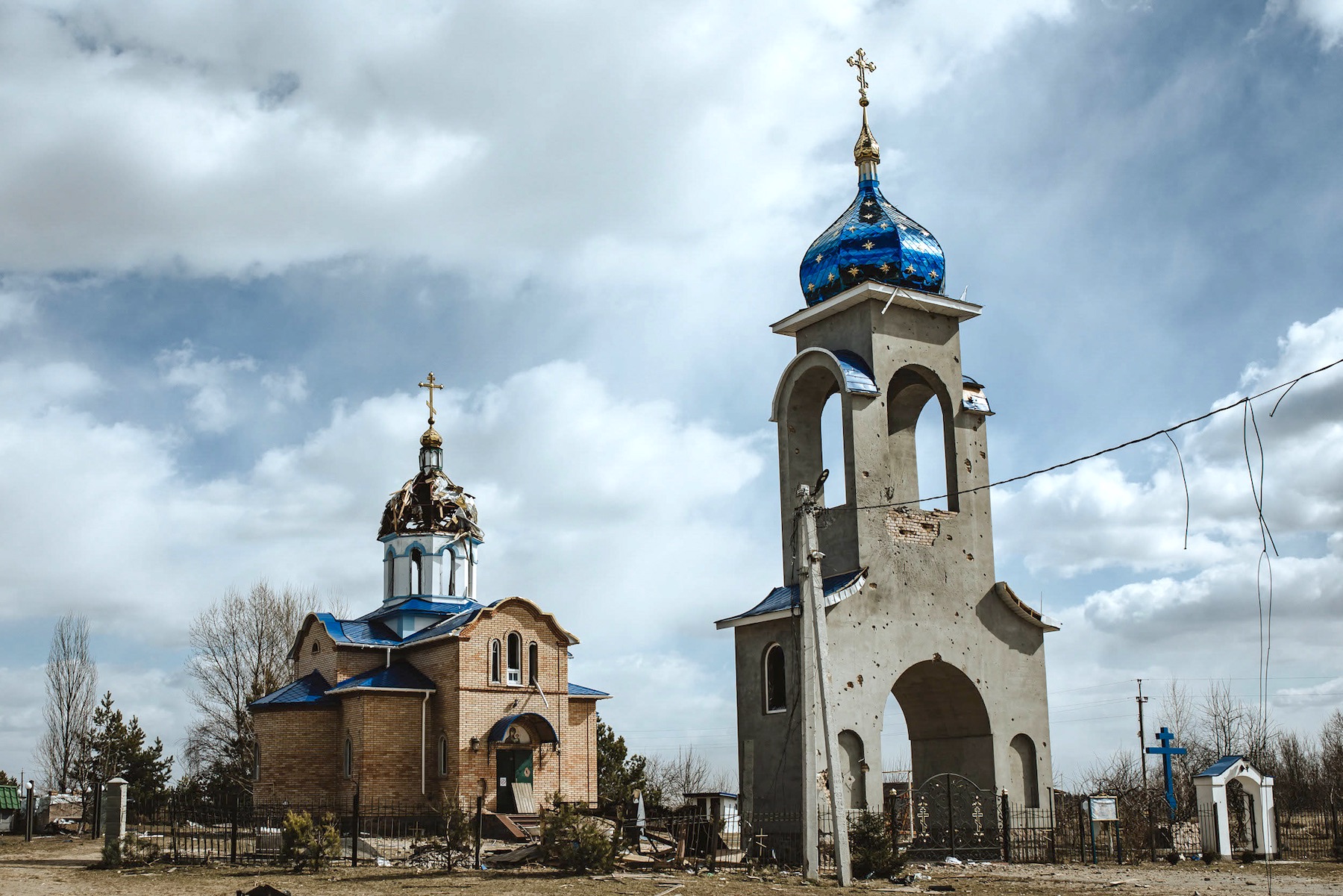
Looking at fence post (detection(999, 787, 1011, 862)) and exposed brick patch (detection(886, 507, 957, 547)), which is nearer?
fence post (detection(999, 787, 1011, 862))

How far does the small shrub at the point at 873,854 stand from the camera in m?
16.4

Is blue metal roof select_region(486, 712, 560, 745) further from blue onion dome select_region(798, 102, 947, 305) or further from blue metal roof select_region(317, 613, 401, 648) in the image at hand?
blue onion dome select_region(798, 102, 947, 305)

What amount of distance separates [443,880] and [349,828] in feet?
40.0

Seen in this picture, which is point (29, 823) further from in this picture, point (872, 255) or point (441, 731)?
point (872, 255)

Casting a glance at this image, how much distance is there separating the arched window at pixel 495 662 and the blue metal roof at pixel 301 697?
13.9ft

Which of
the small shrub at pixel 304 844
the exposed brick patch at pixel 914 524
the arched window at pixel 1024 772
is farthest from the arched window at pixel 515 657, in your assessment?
the arched window at pixel 1024 772

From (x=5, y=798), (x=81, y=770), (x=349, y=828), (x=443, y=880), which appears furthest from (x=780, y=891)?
(x=81, y=770)

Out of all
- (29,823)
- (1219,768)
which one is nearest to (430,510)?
(29,823)

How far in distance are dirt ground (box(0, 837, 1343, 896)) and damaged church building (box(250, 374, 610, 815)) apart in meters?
10.6

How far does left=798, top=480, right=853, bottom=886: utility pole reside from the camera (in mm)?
15461

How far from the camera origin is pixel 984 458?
21.0 m

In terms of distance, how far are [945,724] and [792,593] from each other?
→ 12.1ft

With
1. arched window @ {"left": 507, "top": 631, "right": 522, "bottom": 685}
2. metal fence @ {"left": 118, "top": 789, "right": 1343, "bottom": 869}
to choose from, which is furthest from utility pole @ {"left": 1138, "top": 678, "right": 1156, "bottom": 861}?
arched window @ {"left": 507, "top": 631, "right": 522, "bottom": 685}

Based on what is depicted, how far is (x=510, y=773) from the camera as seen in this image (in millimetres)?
30672
